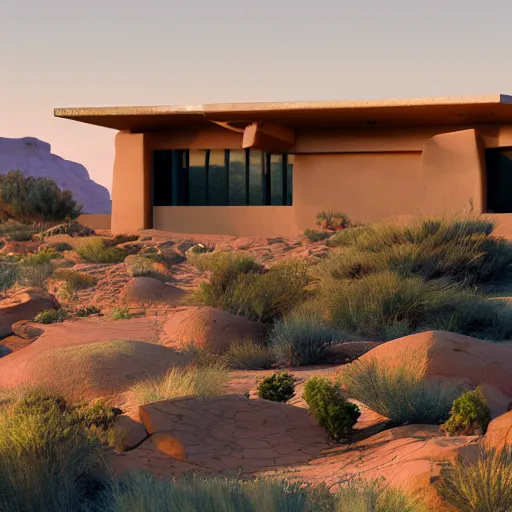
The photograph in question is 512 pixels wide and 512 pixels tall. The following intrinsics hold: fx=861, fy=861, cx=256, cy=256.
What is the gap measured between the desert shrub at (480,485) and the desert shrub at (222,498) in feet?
2.18

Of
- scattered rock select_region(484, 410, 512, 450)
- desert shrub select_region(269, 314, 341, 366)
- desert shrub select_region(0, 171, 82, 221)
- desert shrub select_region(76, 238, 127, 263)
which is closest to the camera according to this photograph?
scattered rock select_region(484, 410, 512, 450)

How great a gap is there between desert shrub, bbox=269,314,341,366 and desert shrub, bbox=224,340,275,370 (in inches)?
5.4

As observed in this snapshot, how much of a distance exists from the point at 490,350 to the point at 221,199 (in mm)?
21720

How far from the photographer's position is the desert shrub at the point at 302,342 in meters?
10.3

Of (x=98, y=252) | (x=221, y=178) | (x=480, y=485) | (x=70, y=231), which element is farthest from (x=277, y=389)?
(x=70, y=231)

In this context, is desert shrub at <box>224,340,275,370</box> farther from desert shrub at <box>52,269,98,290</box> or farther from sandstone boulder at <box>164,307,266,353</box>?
desert shrub at <box>52,269,98,290</box>

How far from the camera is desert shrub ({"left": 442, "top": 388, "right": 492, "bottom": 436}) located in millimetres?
6234

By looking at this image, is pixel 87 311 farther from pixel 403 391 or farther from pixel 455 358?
pixel 403 391

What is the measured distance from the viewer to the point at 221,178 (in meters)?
29.1

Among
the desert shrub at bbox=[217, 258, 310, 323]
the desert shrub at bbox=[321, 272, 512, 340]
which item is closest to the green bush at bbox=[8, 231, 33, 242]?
the desert shrub at bbox=[217, 258, 310, 323]

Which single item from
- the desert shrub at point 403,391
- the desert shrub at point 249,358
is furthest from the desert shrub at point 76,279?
A: the desert shrub at point 403,391

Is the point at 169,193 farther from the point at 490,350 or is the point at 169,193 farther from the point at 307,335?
the point at 490,350

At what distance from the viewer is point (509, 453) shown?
489cm

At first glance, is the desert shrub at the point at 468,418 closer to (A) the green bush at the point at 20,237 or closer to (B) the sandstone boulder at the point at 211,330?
(B) the sandstone boulder at the point at 211,330
